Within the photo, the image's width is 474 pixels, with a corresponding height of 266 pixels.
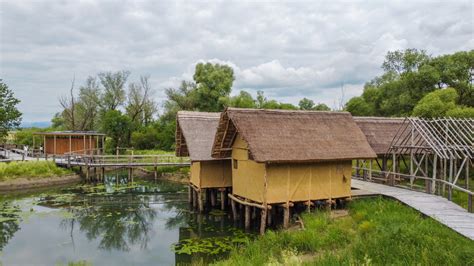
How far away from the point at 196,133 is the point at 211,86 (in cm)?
2829

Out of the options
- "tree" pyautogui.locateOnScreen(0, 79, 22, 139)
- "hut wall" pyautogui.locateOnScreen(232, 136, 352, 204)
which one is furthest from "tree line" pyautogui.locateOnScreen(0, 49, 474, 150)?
"hut wall" pyautogui.locateOnScreen(232, 136, 352, 204)

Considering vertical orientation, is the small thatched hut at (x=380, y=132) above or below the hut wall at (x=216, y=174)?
above

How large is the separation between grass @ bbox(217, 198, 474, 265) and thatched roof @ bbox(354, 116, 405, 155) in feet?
21.6

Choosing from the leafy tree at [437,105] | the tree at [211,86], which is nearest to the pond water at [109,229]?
the leafy tree at [437,105]

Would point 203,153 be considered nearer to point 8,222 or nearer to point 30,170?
point 8,222

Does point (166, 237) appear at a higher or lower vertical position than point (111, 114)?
lower

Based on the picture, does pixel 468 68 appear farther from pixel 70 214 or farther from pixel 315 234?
pixel 70 214

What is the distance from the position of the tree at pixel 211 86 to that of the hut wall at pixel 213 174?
2680 centimetres

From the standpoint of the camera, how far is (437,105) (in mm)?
25938

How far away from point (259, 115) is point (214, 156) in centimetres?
372

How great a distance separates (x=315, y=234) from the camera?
1332 cm

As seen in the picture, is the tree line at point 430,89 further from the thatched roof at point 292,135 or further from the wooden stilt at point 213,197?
the wooden stilt at point 213,197

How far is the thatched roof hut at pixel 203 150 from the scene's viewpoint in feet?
68.6

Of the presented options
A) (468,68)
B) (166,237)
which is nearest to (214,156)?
(166,237)
